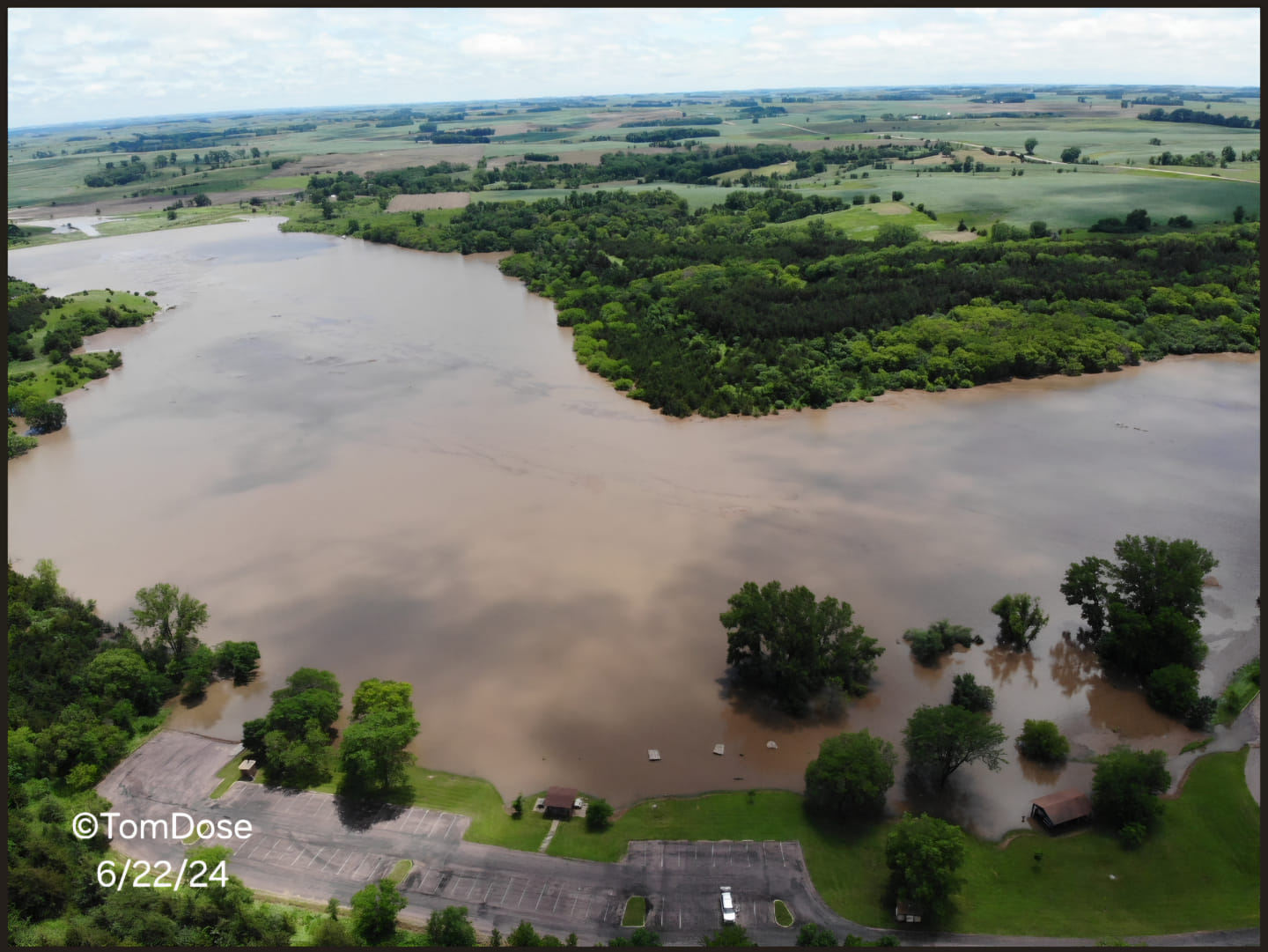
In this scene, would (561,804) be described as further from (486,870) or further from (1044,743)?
(1044,743)

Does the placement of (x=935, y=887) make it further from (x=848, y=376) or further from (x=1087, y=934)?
(x=848, y=376)

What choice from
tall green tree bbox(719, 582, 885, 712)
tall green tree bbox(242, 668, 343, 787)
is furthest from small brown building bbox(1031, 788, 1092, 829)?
tall green tree bbox(242, 668, 343, 787)

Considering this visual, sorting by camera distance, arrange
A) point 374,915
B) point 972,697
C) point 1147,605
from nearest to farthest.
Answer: point 374,915
point 972,697
point 1147,605

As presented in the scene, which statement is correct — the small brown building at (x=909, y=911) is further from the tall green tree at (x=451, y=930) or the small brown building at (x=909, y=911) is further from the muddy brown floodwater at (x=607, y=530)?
the tall green tree at (x=451, y=930)

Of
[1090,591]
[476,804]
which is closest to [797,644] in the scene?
[476,804]

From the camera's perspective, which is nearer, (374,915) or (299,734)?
(374,915)

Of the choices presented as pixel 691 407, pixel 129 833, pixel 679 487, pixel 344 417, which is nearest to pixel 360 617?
pixel 129 833

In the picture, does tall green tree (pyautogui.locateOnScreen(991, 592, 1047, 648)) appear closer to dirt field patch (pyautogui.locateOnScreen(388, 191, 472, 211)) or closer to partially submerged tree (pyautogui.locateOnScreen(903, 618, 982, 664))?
partially submerged tree (pyautogui.locateOnScreen(903, 618, 982, 664))
